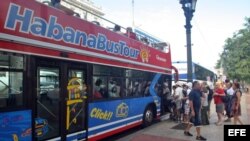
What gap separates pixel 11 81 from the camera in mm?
5344

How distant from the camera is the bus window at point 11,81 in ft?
17.0

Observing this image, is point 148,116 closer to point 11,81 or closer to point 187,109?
point 187,109

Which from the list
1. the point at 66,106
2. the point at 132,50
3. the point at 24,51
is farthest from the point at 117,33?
the point at 24,51

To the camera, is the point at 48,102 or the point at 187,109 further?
the point at 187,109

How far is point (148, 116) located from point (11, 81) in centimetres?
737

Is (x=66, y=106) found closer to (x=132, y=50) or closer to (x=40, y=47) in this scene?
(x=40, y=47)

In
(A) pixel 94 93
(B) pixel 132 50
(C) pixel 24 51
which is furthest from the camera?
(B) pixel 132 50

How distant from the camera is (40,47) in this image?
604 centimetres

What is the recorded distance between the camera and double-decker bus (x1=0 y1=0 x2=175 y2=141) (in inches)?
211

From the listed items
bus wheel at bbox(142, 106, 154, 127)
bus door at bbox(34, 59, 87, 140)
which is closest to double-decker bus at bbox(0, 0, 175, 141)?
bus door at bbox(34, 59, 87, 140)

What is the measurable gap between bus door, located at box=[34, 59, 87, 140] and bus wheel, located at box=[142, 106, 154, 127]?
14.7 ft

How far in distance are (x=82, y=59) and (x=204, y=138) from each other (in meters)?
4.69

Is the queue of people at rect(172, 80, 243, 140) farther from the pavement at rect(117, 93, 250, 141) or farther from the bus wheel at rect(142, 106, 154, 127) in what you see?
the bus wheel at rect(142, 106, 154, 127)

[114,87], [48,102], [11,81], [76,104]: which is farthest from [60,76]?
[114,87]
